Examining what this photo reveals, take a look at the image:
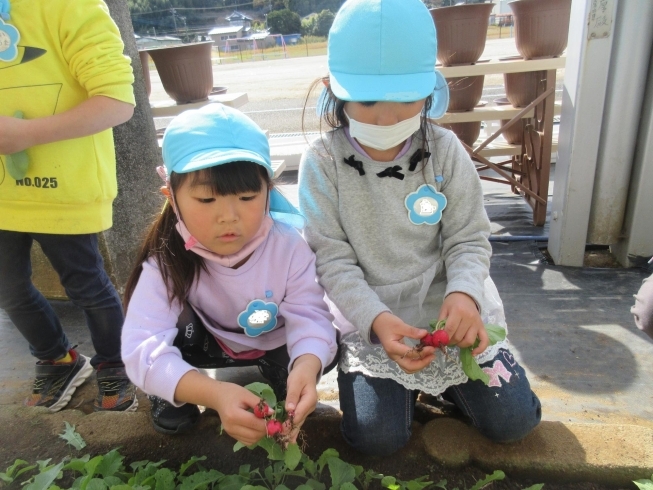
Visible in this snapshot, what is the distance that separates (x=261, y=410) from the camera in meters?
1.12

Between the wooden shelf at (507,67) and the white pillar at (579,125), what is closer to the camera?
the white pillar at (579,125)

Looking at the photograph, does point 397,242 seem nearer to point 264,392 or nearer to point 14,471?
point 264,392

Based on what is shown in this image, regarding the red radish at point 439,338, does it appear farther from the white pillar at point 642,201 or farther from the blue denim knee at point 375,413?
the white pillar at point 642,201

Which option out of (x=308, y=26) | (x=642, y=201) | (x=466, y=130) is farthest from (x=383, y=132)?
(x=308, y=26)

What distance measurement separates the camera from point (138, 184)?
259 cm

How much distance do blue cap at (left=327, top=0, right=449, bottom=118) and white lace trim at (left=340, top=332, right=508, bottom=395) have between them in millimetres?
714

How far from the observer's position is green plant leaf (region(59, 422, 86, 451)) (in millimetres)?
1501

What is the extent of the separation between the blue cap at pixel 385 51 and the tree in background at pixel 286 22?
144ft

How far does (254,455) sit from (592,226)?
2.06 meters

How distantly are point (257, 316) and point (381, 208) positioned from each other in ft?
1.56

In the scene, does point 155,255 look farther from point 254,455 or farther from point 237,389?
point 254,455

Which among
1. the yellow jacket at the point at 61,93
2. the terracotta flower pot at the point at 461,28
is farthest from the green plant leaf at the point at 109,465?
the terracotta flower pot at the point at 461,28

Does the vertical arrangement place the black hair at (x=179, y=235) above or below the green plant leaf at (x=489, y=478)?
above

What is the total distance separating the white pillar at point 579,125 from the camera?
236cm
